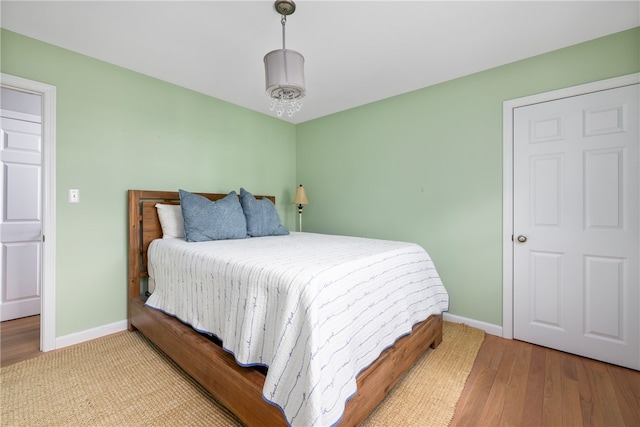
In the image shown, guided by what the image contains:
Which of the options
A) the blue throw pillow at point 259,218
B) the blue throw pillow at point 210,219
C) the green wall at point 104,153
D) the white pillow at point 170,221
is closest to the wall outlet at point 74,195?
the green wall at point 104,153

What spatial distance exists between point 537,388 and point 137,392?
2.47 m

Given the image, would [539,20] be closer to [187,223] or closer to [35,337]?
[187,223]

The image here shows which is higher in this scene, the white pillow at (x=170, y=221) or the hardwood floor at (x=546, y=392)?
the white pillow at (x=170, y=221)

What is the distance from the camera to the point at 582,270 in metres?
2.12

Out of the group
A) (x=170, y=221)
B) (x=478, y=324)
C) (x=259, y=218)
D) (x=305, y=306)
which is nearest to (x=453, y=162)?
(x=478, y=324)

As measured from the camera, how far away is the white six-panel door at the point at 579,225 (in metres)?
1.96

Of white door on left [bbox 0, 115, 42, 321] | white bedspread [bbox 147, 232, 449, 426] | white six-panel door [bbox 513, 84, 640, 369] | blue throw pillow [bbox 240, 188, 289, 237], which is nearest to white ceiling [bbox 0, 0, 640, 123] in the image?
white six-panel door [bbox 513, 84, 640, 369]

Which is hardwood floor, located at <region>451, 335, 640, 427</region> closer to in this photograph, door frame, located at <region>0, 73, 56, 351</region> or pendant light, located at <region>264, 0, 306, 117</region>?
pendant light, located at <region>264, 0, 306, 117</region>

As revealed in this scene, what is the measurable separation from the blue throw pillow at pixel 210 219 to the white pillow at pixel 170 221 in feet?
0.67

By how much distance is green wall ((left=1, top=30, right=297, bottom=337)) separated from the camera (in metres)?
2.20

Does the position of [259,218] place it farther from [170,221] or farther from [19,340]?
[19,340]

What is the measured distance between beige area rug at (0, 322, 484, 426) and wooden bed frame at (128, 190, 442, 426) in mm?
100

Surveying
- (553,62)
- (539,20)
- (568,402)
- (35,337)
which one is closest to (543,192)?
(553,62)

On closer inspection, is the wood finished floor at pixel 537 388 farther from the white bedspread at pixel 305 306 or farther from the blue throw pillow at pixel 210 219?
the blue throw pillow at pixel 210 219
